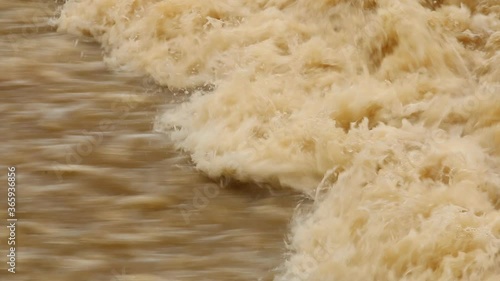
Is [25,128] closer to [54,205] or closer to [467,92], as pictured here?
[54,205]

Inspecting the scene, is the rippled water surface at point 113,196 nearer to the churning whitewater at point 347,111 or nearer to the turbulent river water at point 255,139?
the turbulent river water at point 255,139

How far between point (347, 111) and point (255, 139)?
0.63 m

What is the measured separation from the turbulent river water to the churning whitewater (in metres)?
0.01

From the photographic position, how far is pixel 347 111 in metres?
5.91

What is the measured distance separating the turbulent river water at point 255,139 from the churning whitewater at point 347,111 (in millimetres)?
13

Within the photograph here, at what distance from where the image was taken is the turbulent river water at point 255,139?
4680 mm

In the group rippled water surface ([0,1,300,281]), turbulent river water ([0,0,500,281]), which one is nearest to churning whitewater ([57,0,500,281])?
turbulent river water ([0,0,500,281])

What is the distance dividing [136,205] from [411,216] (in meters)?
1.55

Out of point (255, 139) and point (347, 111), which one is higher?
point (347, 111)

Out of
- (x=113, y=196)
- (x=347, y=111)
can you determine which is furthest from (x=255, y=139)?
(x=113, y=196)

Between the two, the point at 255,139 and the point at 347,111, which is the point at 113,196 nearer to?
the point at 255,139

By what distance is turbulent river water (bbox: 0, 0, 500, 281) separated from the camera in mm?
4680

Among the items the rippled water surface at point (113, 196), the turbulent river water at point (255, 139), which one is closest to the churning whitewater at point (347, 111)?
the turbulent river water at point (255, 139)

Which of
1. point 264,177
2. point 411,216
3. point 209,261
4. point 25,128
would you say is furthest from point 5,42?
point 411,216
